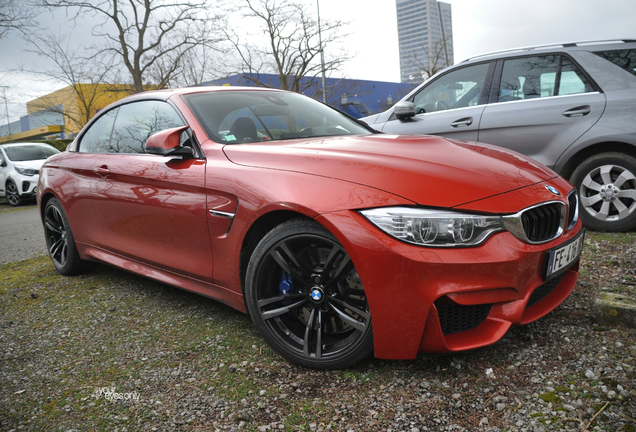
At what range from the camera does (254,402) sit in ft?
7.20

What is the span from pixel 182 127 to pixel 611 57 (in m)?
3.90

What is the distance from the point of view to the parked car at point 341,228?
2043 millimetres

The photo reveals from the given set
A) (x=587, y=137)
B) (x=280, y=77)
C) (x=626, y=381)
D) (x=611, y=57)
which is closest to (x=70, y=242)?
→ (x=626, y=381)

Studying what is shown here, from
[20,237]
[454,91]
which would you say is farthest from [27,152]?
[454,91]

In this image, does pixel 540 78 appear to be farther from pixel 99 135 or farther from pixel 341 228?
pixel 99 135

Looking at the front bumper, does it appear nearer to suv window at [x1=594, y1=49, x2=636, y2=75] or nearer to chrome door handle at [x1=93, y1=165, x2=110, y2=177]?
chrome door handle at [x1=93, y1=165, x2=110, y2=177]

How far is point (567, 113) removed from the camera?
4578mm

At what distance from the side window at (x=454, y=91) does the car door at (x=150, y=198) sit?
10.5ft

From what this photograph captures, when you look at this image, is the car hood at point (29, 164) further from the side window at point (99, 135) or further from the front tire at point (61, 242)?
the side window at point (99, 135)

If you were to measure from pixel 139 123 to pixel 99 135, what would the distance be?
698 millimetres

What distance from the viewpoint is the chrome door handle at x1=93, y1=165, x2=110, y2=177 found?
362cm

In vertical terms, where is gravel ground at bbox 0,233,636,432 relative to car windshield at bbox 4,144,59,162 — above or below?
below

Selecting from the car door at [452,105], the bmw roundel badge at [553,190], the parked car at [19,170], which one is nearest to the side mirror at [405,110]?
the car door at [452,105]

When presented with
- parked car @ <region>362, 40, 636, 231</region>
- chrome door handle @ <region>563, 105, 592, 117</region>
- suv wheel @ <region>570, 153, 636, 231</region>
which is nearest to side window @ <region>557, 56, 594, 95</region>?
parked car @ <region>362, 40, 636, 231</region>
